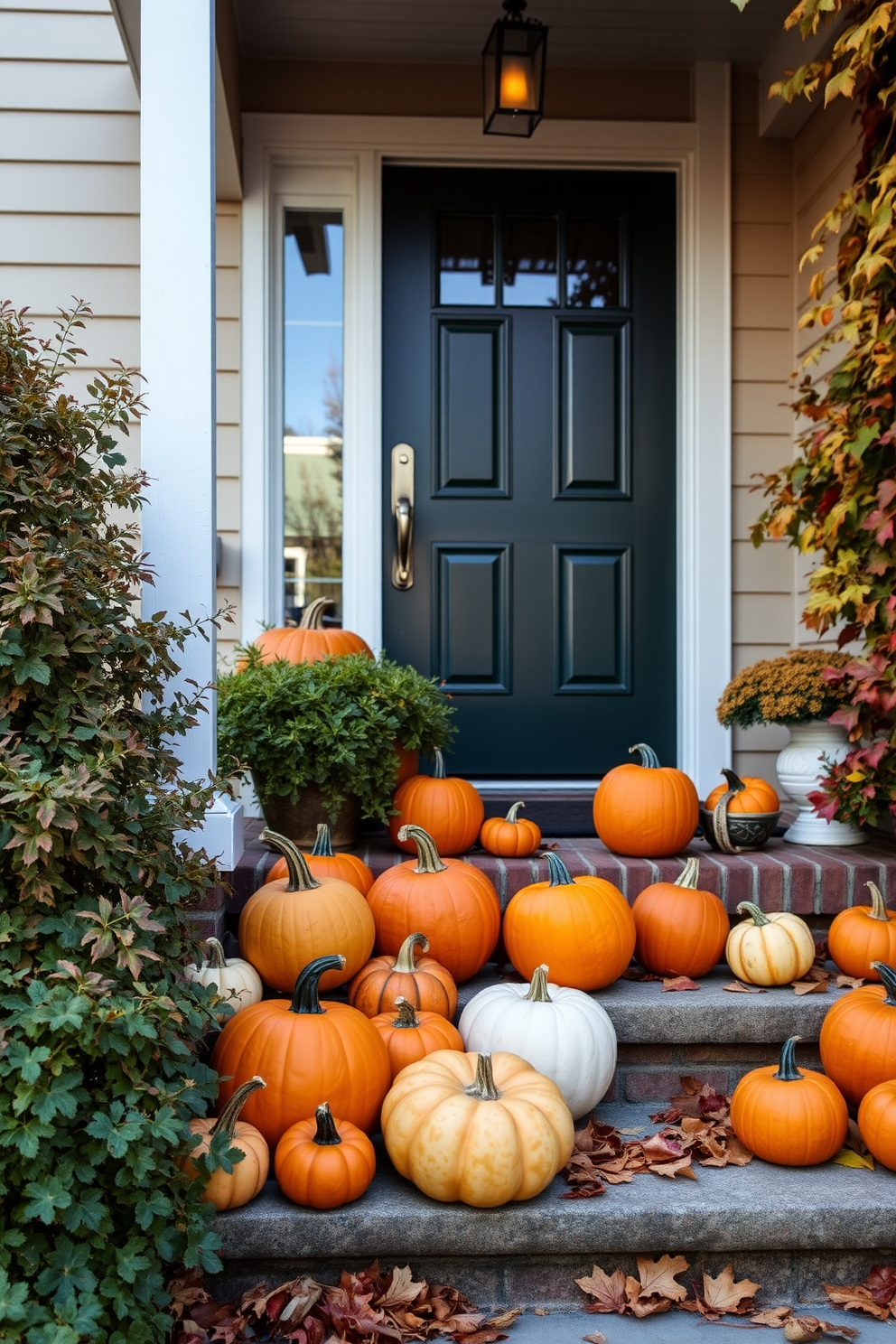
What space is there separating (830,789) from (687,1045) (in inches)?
31.7

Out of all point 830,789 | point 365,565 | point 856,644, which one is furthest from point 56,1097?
point 856,644

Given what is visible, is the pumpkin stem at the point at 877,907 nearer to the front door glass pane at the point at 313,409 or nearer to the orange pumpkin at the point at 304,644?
the orange pumpkin at the point at 304,644

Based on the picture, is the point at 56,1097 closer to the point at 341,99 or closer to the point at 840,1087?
the point at 840,1087

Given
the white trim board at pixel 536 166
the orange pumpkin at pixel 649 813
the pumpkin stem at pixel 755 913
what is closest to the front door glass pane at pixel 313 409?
the white trim board at pixel 536 166

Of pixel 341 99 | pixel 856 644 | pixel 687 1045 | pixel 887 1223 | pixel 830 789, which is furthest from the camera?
pixel 341 99

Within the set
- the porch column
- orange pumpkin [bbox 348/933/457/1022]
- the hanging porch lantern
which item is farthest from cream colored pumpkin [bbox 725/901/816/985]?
the hanging porch lantern

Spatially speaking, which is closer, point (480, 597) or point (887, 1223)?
point (887, 1223)

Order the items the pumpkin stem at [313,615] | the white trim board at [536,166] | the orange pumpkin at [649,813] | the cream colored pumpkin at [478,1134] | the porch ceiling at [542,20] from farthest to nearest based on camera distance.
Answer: the white trim board at [536,166], the porch ceiling at [542,20], the pumpkin stem at [313,615], the orange pumpkin at [649,813], the cream colored pumpkin at [478,1134]

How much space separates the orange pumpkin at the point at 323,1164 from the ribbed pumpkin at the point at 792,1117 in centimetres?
70

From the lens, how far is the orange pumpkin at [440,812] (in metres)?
2.65

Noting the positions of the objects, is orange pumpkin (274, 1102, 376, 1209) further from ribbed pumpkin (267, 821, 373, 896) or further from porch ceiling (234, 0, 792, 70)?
porch ceiling (234, 0, 792, 70)

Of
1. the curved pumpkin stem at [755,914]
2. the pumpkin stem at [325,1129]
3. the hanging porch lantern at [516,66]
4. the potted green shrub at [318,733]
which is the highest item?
the hanging porch lantern at [516,66]

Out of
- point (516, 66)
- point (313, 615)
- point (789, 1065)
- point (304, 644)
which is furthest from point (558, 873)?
point (516, 66)

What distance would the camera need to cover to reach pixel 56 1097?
1444 millimetres
